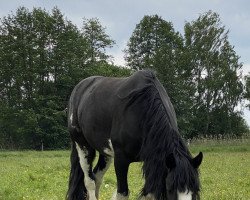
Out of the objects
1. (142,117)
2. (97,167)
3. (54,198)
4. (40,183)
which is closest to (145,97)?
(142,117)

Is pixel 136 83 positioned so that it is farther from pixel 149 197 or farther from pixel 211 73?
pixel 211 73

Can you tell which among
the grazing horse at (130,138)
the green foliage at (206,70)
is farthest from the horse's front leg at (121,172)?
the green foliage at (206,70)

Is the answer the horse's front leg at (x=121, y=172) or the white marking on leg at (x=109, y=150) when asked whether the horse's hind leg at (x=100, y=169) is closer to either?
the white marking on leg at (x=109, y=150)

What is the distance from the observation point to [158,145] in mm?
5371

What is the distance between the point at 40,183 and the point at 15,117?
1395 inches

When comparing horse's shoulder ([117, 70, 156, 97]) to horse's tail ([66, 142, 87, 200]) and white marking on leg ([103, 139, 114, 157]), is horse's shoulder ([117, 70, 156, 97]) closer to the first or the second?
white marking on leg ([103, 139, 114, 157])

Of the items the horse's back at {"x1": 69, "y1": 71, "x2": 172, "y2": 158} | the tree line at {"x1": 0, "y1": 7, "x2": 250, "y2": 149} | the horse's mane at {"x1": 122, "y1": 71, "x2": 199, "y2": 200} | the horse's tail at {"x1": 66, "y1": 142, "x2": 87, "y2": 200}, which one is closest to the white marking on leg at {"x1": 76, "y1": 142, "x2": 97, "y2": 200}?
the horse's tail at {"x1": 66, "y1": 142, "x2": 87, "y2": 200}

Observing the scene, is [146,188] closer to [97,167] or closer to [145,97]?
[145,97]

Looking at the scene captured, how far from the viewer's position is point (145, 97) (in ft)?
19.8

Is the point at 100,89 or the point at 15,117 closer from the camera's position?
the point at 100,89

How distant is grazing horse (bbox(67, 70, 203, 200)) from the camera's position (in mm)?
4961

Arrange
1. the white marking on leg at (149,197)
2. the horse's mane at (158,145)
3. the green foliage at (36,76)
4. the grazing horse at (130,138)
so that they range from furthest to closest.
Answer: the green foliage at (36,76), the white marking on leg at (149,197), the grazing horse at (130,138), the horse's mane at (158,145)

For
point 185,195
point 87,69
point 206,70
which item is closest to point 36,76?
point 87,69

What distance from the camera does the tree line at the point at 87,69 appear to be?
45969 mm
